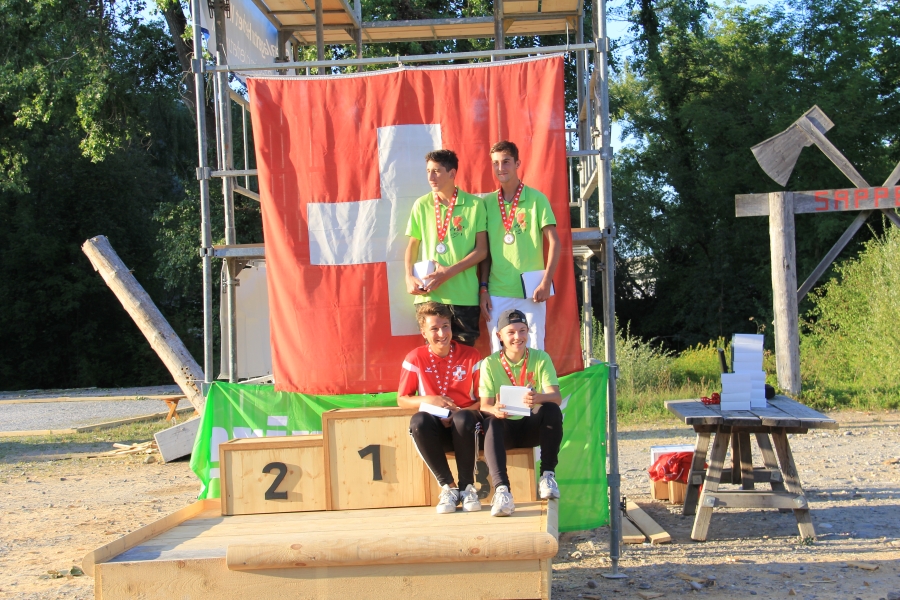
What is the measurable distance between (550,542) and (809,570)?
2359 millimetres

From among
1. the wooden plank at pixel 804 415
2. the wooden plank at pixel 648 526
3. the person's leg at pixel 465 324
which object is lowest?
the wooden plank at pixel 648 526

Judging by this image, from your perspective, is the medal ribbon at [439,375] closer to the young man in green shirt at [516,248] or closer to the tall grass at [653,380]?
the young man in green shirt at [516,248]

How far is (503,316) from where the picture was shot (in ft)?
17.9

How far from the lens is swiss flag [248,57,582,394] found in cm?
607

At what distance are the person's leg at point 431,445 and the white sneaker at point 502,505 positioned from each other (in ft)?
1.33

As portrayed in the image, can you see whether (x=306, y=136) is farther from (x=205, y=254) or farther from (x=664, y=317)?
(x=664, y=317)

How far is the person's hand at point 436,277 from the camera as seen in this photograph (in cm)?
565

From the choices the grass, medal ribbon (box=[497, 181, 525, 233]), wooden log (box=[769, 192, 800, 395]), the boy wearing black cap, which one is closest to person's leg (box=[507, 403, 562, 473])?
the boy wearing black cap

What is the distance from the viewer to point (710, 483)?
21.0 feet

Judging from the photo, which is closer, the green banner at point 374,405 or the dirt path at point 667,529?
the dirt path at point 667,529

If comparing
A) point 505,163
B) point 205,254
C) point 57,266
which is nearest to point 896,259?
point 505,163

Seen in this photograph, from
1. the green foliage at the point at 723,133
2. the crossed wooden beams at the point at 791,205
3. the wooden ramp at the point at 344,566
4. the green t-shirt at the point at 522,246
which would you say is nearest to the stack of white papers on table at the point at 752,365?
the green t-shirt at the point at 522,246

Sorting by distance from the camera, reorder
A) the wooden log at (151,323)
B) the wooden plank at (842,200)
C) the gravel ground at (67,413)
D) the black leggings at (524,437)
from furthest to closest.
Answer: the gravel ground at (67,413), the wooden plank at (842,200), the wooden log at (151,323), the black leggings at (524,437)

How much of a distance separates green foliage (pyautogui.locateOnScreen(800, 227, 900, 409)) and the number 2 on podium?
9341 millimetres
